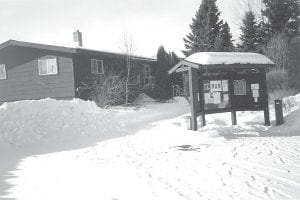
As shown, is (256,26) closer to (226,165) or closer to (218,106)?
(218,106)

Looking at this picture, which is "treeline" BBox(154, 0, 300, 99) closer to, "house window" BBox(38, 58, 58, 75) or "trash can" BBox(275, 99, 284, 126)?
"house window" BBox(38, 58, 58, 75)

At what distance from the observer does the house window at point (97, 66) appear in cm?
2523

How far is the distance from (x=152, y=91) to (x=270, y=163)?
70.3 feet

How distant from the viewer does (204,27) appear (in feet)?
122

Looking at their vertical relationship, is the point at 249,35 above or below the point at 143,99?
above

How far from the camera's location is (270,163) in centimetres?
827

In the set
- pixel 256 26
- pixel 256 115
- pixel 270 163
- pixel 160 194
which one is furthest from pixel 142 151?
pixel 256 26

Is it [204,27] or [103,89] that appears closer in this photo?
[103,89]

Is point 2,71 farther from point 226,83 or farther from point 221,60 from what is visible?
point 221,60

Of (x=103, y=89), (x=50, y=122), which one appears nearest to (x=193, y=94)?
(x=50, y=122)

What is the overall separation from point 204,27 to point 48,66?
59.7 feet

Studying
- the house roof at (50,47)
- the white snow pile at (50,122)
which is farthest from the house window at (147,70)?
the white snow pile at (50,122)

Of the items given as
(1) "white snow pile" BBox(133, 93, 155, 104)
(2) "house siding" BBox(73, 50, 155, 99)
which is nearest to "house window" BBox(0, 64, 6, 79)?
(2) "house siding" BBox(73, 50, 155, 99)

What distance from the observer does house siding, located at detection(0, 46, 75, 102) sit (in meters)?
23.4
